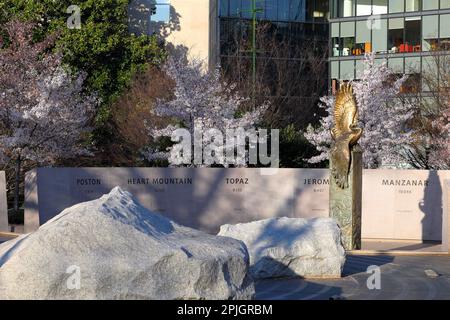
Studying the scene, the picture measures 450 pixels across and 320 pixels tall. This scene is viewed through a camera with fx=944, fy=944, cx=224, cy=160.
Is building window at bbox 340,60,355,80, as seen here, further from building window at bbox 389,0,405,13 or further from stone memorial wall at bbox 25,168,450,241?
stone memorial wall at bbox 25,168,450,241

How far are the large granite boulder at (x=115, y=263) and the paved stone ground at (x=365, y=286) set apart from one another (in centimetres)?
375

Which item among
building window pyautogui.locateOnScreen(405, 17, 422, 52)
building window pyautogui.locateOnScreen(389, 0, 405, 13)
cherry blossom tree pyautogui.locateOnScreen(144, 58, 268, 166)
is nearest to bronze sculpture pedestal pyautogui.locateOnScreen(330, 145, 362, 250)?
cherry blossom tree pyautogui.locateOnScreen(144, 58, 268, 166)

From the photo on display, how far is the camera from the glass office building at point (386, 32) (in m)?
55.2

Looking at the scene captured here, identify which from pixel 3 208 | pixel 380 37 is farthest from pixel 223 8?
pixel 3 208

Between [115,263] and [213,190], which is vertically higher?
[115,263]

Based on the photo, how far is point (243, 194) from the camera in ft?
97.2

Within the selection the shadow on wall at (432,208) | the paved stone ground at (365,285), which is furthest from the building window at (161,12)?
the paved stone ground at (365,285)

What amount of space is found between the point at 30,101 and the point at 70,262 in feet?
77.5

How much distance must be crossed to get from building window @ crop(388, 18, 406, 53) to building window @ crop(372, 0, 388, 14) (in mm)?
837

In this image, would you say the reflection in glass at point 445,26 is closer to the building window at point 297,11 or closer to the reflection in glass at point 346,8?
the reflection in glass at point 346,8

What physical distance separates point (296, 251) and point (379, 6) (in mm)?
42373

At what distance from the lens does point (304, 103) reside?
172 feet

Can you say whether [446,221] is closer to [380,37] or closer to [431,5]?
[431,5]
